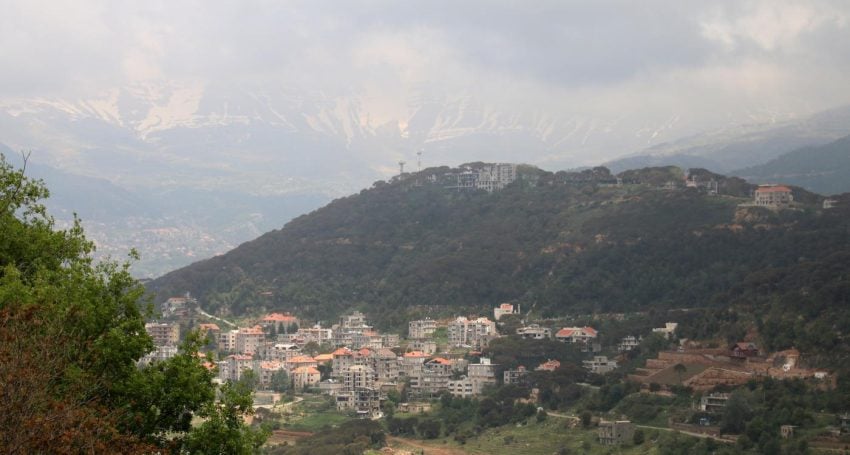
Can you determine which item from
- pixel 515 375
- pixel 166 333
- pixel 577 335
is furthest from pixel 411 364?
pixel 166 333

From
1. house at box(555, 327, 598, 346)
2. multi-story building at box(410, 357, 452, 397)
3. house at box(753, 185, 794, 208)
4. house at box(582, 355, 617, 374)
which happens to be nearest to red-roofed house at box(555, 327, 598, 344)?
house at box(555, 327, 598, 346)

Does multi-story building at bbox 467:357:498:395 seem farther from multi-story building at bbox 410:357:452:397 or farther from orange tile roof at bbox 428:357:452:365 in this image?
orange tile roof at bbox 428:357:452:365

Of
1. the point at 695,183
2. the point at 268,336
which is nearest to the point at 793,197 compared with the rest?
the point at 695,183

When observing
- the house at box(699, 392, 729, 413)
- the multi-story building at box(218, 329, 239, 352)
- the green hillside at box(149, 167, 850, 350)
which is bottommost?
the house at box(699, 392, 729, 413)

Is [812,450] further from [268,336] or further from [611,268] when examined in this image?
[268,336]

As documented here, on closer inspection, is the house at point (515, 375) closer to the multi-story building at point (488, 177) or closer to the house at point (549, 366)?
the house at point (549, 366)
